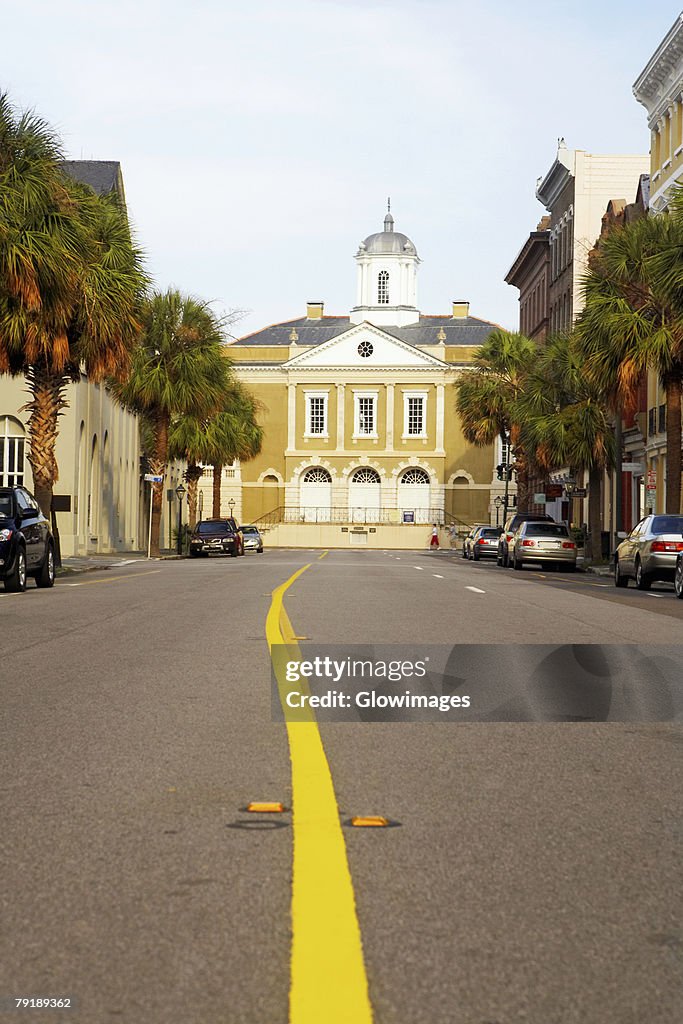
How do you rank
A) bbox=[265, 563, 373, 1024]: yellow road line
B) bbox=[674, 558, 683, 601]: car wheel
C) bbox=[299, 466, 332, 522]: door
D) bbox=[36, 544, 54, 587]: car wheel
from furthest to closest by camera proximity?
bbox=[299, 466, 332, 522]: door → bbox=[674, 558, 683, 601]: car wheel → bbox=[36, 544, 54, 587]: car wheel → bbox=[265, 563, 373, 1024]: yellow road line

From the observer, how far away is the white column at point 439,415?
342 feet

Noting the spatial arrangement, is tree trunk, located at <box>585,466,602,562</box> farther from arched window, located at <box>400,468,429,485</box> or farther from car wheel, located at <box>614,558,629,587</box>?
arched window, located at <box>400,468,429,485</box>

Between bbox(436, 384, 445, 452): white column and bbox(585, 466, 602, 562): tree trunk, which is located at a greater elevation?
bbox(436, 384, 445, 452): white column

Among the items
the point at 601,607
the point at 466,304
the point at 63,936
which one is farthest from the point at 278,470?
the point at 63,936

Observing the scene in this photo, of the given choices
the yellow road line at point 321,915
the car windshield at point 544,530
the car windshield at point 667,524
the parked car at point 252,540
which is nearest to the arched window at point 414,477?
the parked car at point 252,540

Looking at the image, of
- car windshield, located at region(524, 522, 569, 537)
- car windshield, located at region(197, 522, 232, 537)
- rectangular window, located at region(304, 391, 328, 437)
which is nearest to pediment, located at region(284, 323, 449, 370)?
rectangular window, located at region(304, 391, 328, 437)

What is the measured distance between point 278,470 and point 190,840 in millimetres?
99725

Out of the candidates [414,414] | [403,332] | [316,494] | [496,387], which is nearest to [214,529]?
[496,387]

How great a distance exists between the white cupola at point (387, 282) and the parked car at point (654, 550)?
287 ft

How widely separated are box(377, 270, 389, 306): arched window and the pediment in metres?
11.1

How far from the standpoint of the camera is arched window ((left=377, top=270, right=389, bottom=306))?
116m

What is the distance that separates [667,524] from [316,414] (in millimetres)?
79021

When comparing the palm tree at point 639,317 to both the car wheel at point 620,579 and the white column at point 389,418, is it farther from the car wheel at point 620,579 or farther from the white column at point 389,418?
the white column at point 389,418

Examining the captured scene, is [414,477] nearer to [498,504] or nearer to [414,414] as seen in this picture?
[414,414]
